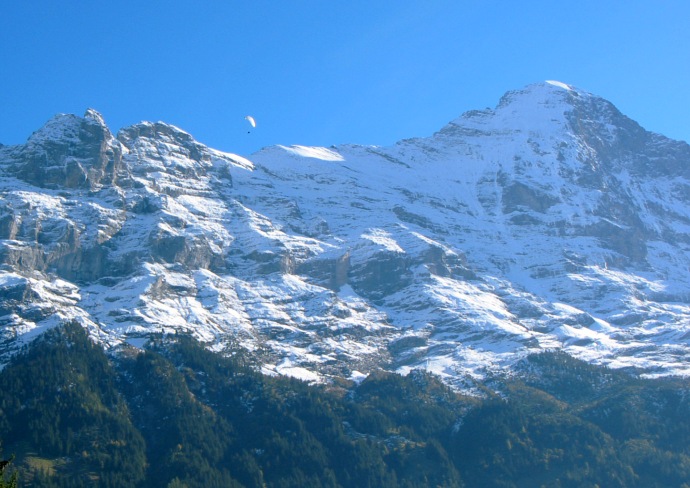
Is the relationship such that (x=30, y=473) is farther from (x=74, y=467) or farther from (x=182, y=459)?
(x=182, y=459)

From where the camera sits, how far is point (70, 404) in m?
196

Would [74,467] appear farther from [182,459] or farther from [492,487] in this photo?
[492,487]

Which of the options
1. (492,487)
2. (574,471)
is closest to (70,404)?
(492,487)

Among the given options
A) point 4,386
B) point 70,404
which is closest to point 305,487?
point 70,404

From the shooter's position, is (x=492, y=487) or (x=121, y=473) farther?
(x=492, y=487)

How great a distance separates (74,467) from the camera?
597ft

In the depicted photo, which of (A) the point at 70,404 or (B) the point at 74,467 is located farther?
(A) the point at 70,404

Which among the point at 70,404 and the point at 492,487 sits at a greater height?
the point at 70,404

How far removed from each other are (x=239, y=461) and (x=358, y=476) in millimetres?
21321

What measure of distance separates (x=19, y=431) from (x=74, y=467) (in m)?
13.7

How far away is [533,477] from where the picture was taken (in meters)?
198

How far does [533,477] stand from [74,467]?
8089cm

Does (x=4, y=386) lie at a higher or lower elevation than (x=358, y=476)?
higher

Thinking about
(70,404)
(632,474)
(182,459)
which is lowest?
(632,474)
